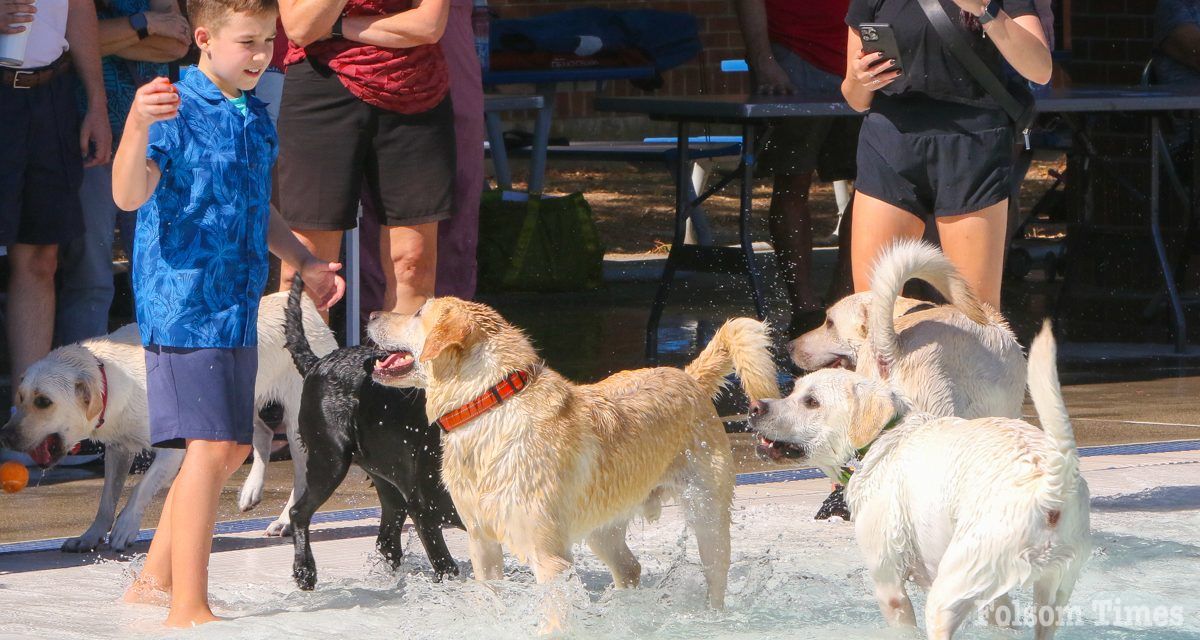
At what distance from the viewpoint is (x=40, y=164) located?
6.36 m

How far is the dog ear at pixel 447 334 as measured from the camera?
4293 millimetres

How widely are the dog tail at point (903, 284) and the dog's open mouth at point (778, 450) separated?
0.66 metres

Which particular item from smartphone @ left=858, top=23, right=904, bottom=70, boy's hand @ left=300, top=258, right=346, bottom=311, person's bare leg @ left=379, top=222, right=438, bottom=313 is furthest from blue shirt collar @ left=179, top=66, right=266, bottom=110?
smartphone @ left=858, top=23, right=904, bottom=70

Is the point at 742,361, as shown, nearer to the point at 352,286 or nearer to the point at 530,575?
the point at 530,575

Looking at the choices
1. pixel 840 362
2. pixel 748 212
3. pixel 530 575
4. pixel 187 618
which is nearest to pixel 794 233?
pixel 748 212

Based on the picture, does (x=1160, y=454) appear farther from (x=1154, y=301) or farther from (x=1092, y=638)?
(x=1154, y=301)

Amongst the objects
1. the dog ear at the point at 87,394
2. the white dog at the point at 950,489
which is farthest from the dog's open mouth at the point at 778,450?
the dog ear at the point at 87,394

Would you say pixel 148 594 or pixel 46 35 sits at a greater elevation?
pixel 46 35

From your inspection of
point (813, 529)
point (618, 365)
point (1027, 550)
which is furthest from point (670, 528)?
point (618, 365)

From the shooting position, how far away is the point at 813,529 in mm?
5676

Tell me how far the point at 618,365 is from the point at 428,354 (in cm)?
428

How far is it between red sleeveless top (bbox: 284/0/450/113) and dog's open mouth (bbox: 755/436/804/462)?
6.79 feet

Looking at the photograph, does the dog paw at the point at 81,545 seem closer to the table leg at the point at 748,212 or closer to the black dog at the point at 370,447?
the black dog at the point at 370,447

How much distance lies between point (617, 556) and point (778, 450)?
0.76 meters
